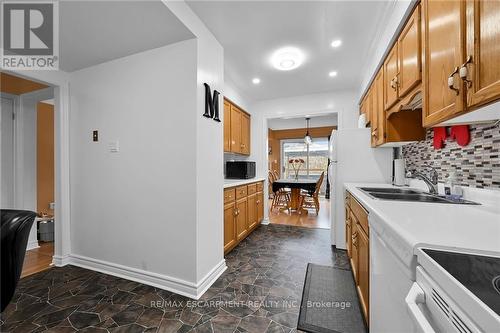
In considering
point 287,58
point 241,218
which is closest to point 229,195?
point 241,218

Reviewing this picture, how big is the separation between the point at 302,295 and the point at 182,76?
222 cm

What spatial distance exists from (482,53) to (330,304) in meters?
1.81

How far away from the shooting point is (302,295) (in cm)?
179

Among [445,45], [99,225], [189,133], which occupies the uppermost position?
[445,45]

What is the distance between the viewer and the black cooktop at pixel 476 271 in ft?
1.36

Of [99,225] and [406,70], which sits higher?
[406,70]

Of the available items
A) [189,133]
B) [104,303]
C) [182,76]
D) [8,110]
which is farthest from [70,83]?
[104,303]

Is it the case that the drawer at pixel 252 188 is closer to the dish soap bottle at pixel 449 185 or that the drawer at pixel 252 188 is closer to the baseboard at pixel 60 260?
the dish soap bottle at pixel 449 185

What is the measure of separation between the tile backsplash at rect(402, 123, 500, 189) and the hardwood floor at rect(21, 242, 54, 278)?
401 cm

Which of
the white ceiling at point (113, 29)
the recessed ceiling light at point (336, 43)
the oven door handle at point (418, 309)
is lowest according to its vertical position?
the oven door handle at point (418, 309)

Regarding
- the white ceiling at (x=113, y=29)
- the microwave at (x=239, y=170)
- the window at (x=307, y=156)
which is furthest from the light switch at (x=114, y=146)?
the window at (x=307, y=156)

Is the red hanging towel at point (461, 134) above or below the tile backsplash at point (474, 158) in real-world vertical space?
above

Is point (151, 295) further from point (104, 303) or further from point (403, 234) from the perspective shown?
point (403, 234)

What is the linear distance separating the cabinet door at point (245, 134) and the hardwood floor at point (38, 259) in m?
2.97
